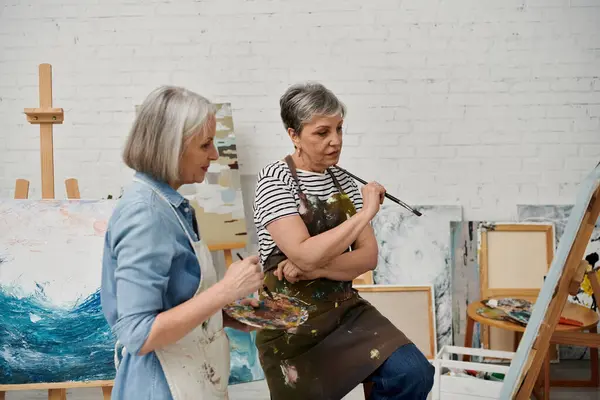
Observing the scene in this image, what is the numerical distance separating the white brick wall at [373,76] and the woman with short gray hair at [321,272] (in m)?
1.82

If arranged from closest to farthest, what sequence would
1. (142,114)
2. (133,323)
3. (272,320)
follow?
(133,323) < (142,114) < (272,320)

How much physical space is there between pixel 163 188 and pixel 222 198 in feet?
7.13

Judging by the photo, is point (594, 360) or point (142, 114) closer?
point (142, 114)

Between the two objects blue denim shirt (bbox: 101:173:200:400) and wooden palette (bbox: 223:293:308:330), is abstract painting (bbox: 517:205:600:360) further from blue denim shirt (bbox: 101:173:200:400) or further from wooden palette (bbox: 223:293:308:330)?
blue denim shirt (bbox: 101:173:200:400)

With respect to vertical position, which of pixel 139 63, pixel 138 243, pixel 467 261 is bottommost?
pixel 467 261

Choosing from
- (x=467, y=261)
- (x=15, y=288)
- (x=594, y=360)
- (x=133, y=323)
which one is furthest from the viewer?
(x=467, y=261)

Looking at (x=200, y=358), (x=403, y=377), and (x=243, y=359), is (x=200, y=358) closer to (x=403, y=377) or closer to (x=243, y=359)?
(x=403, y=377)

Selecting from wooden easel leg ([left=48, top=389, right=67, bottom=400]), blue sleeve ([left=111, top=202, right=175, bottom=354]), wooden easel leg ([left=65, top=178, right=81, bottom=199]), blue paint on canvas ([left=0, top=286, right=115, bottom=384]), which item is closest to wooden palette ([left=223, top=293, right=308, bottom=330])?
blue sleeve ([left=111, top=202, right=175, bottom=354])

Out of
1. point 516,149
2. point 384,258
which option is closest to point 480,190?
point 516,149

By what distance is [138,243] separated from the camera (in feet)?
4.62

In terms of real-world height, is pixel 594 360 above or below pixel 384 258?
below

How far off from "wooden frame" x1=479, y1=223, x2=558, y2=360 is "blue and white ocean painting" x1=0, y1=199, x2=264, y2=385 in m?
2.19

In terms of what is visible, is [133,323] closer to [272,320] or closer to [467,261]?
[272,320]

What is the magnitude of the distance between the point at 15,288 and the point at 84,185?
1473 mm
